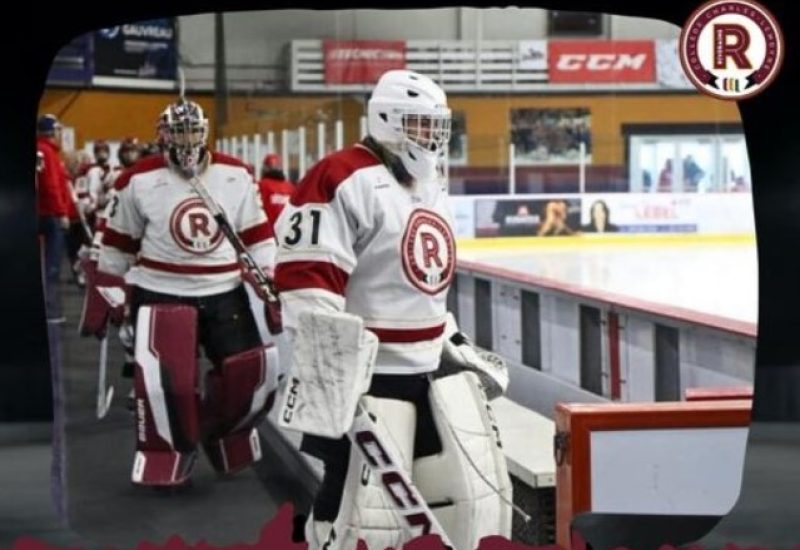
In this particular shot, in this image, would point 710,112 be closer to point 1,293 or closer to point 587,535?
point 587,535

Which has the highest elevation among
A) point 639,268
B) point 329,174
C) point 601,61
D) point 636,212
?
point 601,61

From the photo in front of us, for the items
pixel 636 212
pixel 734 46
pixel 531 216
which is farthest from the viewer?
pixel 636 212

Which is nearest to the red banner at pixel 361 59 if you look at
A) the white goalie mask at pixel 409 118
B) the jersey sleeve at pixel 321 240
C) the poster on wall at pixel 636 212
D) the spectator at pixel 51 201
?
the white goalie mask at pixel 409 118

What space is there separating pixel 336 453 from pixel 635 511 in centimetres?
40

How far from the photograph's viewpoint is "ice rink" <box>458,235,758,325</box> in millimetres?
2711

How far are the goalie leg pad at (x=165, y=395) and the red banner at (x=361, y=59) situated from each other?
1.40ft

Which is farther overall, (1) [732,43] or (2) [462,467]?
(2) [462,467]

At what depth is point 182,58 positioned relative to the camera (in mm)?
2576

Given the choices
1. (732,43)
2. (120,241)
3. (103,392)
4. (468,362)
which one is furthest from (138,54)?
(732,43)

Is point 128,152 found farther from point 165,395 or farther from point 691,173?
point 691,173

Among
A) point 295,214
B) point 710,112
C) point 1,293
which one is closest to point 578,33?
point 710,112

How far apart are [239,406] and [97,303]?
0.25 meters

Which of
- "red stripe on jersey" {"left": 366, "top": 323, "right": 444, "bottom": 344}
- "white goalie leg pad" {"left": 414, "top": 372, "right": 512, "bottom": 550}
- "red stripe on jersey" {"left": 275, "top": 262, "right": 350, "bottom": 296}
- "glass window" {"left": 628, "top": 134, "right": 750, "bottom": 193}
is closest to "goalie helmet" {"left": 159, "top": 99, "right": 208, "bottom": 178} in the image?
"red stripe on jersey" {"left": 275, "top": 262, "right": 350, "bottom": 296}

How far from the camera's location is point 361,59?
260 cm
